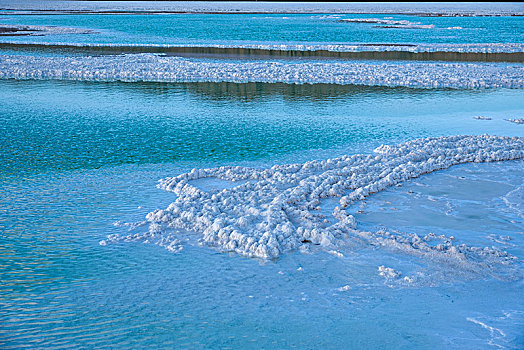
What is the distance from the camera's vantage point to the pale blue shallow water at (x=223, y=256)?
5.54 meters

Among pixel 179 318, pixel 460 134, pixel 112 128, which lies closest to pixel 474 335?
pixel 179 318

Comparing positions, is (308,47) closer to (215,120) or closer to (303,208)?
(215,120)

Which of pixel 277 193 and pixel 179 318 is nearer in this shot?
pixel 179 318

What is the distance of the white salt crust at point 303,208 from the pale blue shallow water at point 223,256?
0.79 ft

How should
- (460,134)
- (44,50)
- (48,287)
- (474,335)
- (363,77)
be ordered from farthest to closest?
1. (44,50)
2. (363,77)
3. (460,134)
4. (48,287)
5. (474,335)

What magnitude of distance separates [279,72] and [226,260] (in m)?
17.8

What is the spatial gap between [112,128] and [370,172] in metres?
7.33

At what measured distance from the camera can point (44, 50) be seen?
1353 inches

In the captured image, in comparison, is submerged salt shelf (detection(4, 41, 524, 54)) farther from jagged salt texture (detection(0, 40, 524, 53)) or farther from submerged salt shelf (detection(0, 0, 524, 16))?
submerged salt shelf (detection(0, 0, 524, 16))

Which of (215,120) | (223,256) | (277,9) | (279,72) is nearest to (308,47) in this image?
(279,72)

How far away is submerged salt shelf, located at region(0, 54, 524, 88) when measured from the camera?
22234 mm

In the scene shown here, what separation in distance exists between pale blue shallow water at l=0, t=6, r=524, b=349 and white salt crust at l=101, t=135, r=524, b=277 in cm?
24

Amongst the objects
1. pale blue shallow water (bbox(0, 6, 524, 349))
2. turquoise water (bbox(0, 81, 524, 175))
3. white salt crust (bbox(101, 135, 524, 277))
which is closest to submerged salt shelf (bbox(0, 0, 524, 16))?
turquoise water (bbox(0, 81, 524, 175))

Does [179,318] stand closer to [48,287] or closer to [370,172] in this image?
[48,287]
